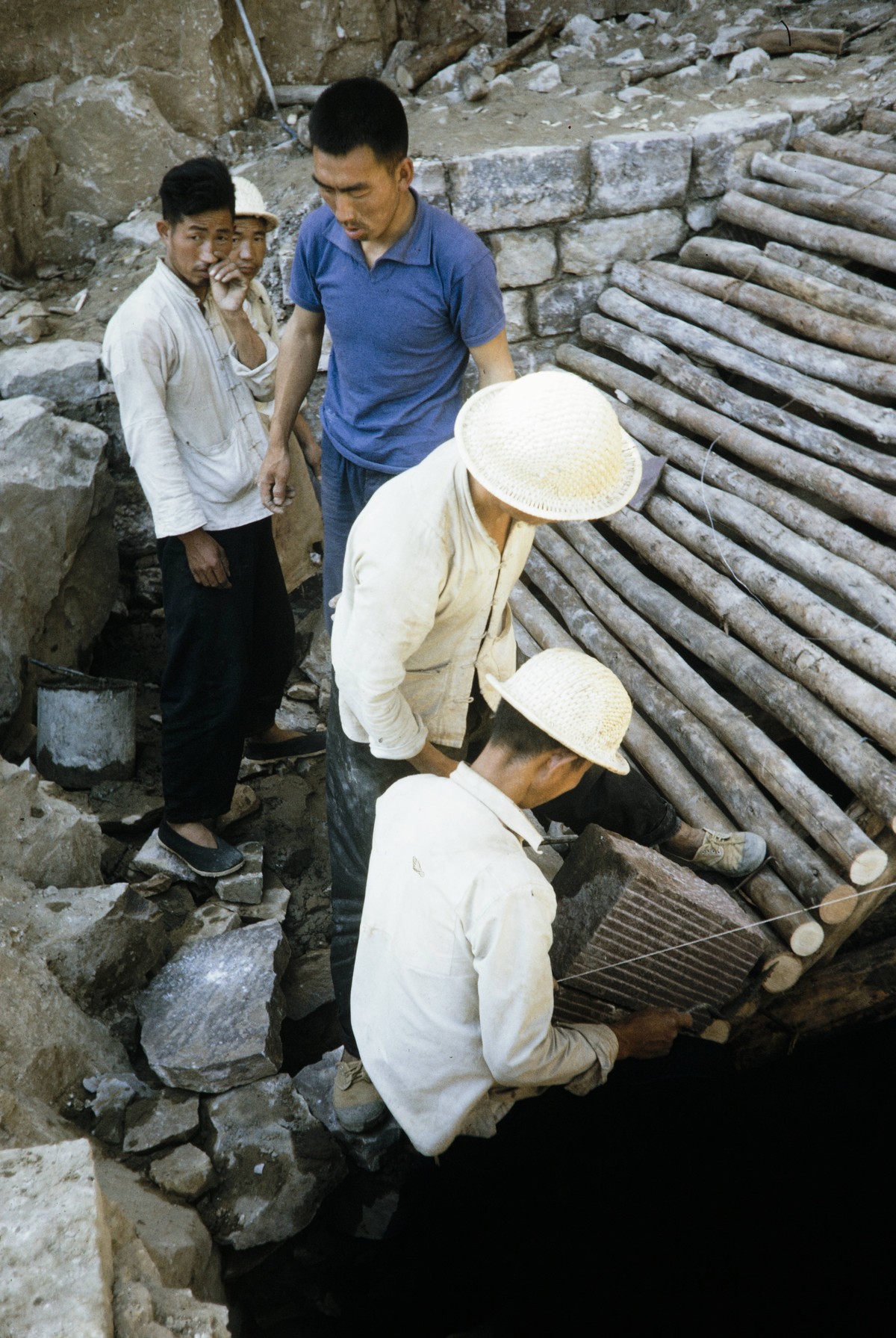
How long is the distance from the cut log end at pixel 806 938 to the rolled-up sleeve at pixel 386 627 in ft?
4.36

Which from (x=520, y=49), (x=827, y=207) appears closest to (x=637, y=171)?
(x=827, y=207)

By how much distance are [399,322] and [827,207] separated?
110 inches

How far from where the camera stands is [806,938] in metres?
2.94

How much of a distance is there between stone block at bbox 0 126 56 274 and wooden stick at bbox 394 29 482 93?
212 centimetres

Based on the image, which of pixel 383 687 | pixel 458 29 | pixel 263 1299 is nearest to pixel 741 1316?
pixel 263 1299

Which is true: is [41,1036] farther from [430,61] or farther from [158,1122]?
[430,61]

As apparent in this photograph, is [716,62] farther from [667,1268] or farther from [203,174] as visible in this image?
[667,1268]

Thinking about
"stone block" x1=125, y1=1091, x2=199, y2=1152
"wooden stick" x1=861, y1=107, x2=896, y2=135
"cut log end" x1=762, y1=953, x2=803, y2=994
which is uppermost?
"wooden stick" x1=861, y1=107, x2=896, y2=135

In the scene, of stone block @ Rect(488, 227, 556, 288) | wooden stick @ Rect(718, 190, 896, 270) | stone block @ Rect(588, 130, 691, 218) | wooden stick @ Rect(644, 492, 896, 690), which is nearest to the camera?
wooden stick @ Rect(644, 492, 896, 690)

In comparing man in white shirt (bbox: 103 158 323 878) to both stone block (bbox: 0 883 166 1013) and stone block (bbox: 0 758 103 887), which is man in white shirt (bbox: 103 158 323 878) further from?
stone block (bbox: 0 883 166 1013)

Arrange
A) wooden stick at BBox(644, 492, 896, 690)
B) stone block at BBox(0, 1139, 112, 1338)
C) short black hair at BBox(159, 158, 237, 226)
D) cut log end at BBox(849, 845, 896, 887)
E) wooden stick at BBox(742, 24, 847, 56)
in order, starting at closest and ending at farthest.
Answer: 1. stone block at BBox(0, 1139, 112, 1338)
2. cut log end at BBox(849, 845, 896, 887)
3. short black hair at BBox(159, 158, 237, 226)
4. wooden stick at BBox(644, 492, 896, 690)
5. wooden stick at BBox(742, 24, 847, 56)

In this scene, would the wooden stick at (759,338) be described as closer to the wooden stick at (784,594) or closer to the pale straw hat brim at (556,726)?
the wooden stick at (784,594)

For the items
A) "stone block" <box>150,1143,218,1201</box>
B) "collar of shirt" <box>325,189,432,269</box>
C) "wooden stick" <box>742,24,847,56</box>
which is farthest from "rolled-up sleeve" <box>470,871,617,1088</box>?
"wooden stick" <box>742,24,847,56</box>

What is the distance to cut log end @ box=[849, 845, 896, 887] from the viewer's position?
291 cm
